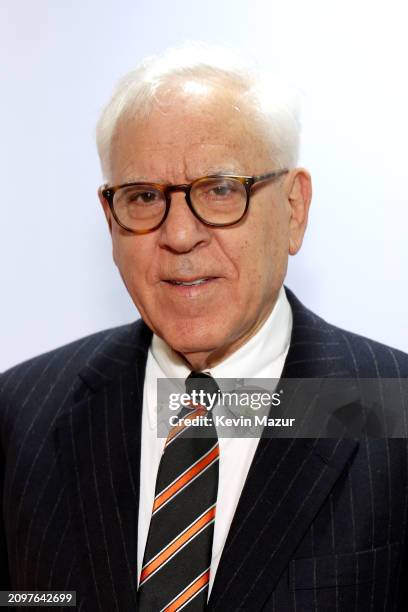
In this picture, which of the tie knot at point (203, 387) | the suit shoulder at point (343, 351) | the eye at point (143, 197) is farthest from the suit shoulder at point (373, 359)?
the eye at point (143, 197)

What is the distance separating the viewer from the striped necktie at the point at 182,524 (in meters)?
1.41

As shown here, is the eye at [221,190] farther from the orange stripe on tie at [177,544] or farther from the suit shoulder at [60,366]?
the orange stripe on tie at [177,544]

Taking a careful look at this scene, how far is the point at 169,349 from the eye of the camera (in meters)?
1.67

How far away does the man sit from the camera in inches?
55.4

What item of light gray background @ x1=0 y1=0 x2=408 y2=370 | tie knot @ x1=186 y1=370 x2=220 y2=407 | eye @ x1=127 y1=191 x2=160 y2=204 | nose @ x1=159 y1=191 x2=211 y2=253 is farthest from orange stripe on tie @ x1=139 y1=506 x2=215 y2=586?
light gray background @ x1=0 y1=0 x2=408 y2=370

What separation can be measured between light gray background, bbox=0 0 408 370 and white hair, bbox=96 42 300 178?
0.36 metres

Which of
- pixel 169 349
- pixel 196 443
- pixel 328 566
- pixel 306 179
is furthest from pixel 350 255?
pixel 328 566

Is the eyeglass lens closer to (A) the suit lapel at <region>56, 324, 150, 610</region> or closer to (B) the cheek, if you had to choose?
(B) the cheek

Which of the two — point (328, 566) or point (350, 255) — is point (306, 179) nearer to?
point (350, 255)

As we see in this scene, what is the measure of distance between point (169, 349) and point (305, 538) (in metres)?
0.50

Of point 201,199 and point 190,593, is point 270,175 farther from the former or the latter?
point 190,593

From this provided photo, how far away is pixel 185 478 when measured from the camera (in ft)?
4.84

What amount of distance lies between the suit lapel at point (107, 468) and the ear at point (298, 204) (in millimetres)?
422

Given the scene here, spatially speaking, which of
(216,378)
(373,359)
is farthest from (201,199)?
(373,359)
